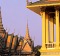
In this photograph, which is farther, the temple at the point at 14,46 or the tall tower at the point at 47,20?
the temple at the point at 14,46

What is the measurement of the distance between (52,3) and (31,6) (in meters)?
1.12

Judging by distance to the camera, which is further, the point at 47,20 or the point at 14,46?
the point at 14,46

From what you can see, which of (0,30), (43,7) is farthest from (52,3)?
(0,30)

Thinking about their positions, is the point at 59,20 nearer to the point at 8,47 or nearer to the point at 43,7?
the point at 43,7

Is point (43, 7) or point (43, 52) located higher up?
point (43, 7)

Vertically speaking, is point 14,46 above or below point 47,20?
below

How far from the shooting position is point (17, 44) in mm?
70375

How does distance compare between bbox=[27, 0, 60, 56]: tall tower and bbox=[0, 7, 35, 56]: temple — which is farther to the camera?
bbox=[0, 7, 35, 56]: temple

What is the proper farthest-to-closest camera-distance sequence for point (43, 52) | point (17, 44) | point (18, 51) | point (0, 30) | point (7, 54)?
point (0, 30) → point (17, 44) → point (18, 51) → point (7, 54) → point (43, 52)

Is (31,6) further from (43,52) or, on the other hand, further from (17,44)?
(17,44)

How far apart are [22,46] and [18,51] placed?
182 inches

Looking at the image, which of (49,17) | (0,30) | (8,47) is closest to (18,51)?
(8,47)

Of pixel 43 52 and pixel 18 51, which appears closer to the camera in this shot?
pixel 43 52

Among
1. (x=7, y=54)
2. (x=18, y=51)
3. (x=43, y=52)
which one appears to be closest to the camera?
(x=43, y=52)
